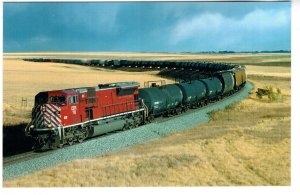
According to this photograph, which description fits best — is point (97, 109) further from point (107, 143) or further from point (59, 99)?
point (59, 99)

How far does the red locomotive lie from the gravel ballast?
2.00ft

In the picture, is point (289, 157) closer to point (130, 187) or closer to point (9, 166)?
point (130, 187)

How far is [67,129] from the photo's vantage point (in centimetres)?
2183

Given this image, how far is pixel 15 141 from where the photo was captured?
23031 millimetres

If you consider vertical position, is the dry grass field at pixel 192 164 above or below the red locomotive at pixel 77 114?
below

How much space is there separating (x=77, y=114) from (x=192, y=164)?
645cm

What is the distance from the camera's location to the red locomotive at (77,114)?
69.8 ft

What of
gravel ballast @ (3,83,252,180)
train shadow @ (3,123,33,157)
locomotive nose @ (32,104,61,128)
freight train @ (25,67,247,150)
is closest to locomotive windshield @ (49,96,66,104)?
freight train @ (25,67,247,150)

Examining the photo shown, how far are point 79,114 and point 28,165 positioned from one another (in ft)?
15.5

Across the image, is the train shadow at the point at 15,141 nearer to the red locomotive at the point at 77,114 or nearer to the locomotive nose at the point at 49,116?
the red locomotive at the point at 77,114

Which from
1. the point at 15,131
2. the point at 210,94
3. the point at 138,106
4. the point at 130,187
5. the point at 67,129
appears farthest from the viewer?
the point at 210,94

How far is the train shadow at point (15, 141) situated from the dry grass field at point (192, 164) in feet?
11.6

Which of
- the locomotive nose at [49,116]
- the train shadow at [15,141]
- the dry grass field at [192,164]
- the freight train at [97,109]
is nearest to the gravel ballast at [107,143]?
the dry grass field at [192,164]

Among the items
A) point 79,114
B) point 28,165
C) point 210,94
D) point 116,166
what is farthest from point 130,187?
point 210,94
